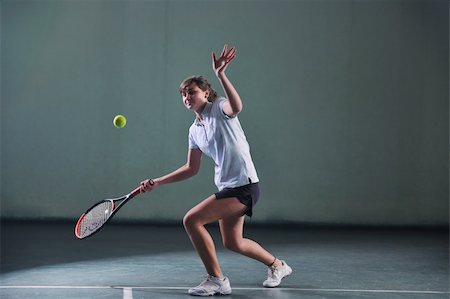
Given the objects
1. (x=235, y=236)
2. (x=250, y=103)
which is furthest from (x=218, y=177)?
(x=250, y=103)

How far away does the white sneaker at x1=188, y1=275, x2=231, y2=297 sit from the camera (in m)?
4.34

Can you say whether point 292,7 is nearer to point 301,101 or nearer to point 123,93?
point 301,101

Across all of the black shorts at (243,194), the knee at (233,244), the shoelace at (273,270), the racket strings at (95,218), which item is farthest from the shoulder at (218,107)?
the shoelace at (273,270)

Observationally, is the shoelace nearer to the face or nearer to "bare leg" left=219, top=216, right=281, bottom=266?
"bare leg" left=219, top=216, right=281, bottom=266

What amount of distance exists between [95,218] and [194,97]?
3.20 ft

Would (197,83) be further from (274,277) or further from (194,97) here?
(274,277)

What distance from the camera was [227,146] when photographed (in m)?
4.30

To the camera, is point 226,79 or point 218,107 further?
point 218,107

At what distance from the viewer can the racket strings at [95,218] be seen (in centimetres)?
455

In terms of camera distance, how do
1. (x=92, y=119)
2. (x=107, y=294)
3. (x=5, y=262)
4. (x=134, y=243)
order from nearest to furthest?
(x=107, y=294), (x=5, y=262), (x=134, y=243), (x=92, y=119)

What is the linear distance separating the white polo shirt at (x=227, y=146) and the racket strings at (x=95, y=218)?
0.71m

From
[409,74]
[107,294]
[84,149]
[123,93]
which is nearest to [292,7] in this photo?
[409,74]

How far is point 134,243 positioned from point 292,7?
3122 millimetres

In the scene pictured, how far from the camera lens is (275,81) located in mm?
8227
